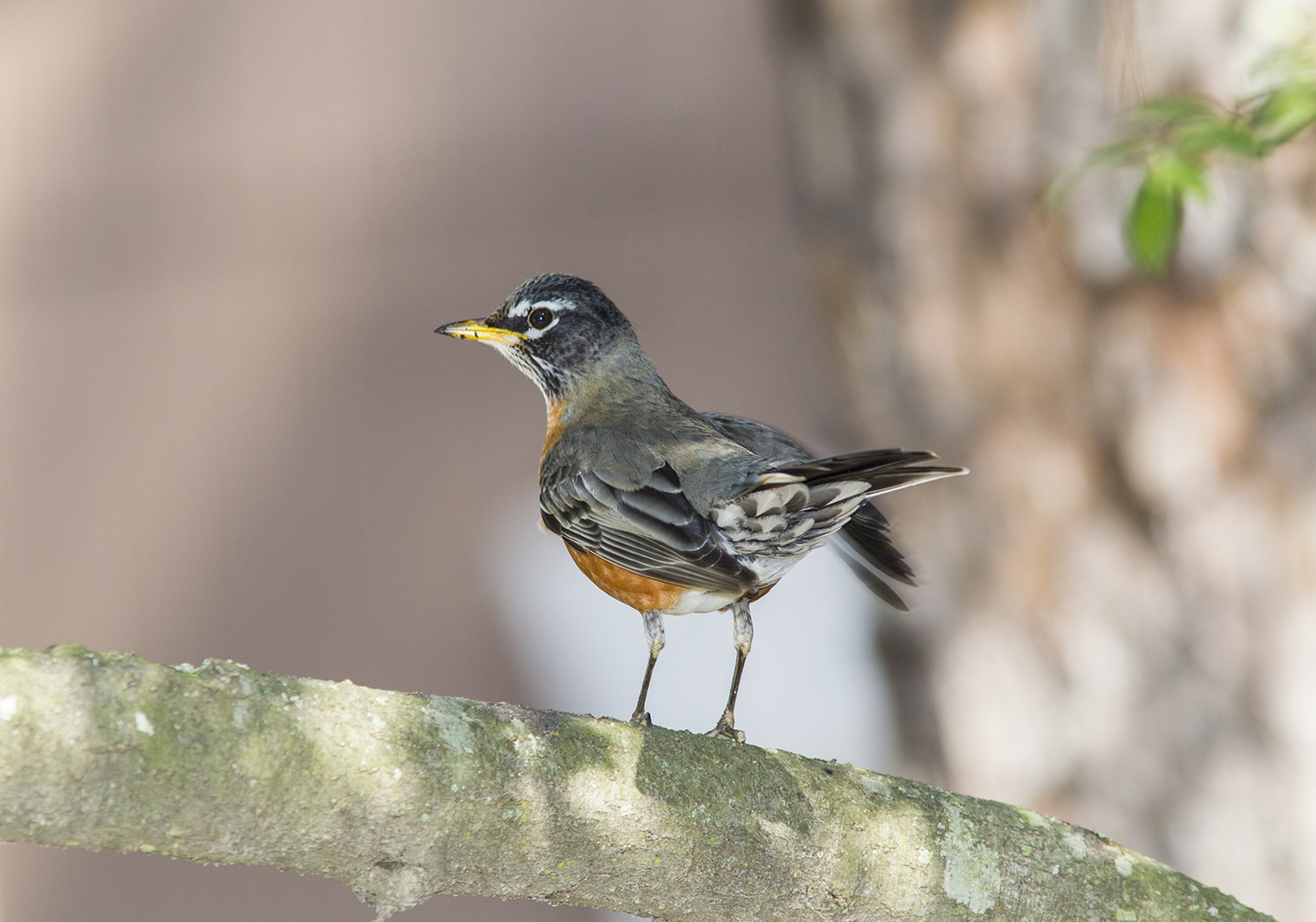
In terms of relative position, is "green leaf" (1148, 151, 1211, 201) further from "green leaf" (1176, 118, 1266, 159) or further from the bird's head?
the bird's head

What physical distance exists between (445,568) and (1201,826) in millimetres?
3224

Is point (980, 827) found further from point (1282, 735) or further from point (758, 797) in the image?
point (1282, 735)

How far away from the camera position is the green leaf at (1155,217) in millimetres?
2119

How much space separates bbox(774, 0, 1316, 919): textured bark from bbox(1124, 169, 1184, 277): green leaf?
1.06 meters

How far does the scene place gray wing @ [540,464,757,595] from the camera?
2076mm

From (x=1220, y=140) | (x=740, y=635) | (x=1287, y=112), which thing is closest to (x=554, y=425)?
(x=740, y=635)

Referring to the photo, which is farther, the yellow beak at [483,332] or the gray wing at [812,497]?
the yellow beak at [483,332]

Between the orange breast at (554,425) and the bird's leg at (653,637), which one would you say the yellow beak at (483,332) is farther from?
the bird's leg at (653,637)

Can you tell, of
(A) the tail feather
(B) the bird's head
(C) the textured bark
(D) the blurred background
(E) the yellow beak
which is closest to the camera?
(A) the tail feather

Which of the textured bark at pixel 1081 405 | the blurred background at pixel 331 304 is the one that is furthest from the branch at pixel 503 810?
the blurred background at pixel 331 304

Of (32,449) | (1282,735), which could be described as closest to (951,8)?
(1282,735)

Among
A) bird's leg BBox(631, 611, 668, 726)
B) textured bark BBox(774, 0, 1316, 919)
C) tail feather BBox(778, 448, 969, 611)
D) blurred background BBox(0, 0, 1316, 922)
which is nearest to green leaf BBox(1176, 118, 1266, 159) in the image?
tail feather BBox(778, 448, 969, 611)

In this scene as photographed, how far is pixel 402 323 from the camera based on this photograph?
5.52 m

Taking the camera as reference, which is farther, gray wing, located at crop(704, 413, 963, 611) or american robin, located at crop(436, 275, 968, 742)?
american robin, located at crop(436, 275, 968, 742)
